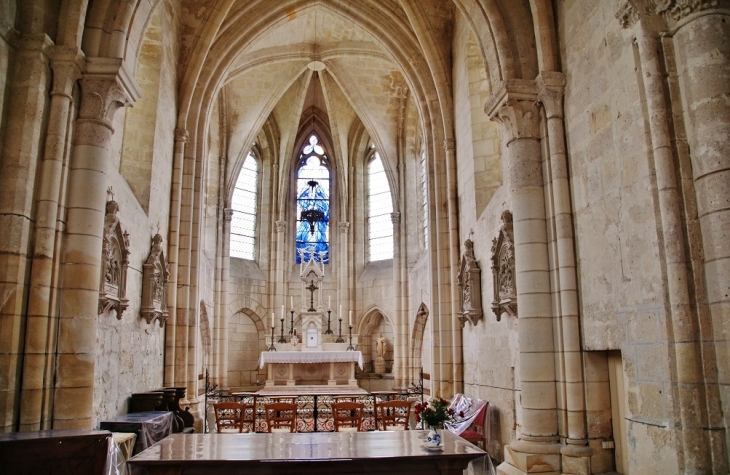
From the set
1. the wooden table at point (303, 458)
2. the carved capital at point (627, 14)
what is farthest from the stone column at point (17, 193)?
the carved capital at point (627, 14)

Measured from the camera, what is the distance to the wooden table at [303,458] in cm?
447

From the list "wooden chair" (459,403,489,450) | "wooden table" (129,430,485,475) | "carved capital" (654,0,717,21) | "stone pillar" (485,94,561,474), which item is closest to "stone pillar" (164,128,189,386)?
"wooden chair" (459,403,489,450)

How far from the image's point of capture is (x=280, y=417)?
8.41 meters

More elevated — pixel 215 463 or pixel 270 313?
pixel 270 313

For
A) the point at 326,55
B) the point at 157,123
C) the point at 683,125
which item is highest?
the point at 326,55

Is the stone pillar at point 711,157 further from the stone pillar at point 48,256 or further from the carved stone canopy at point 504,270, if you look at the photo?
Answer: the stone pillar at point 48,256

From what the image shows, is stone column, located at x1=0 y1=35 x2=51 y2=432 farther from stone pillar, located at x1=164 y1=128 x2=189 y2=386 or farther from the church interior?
stone pillar, located at x1=164 y1=128 x2=189 y2=386

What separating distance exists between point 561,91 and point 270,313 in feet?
43.1

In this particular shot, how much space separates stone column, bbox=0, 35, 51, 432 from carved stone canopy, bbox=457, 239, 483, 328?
20.7ft

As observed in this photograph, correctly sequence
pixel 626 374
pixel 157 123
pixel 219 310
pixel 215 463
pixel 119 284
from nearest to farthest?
pixel 215 463 → pixel 626 374 → pixel 119 284 → pixel 157 123 → pixel 219 310

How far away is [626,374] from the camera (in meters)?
5.86

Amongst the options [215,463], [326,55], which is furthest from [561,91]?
[326,55]

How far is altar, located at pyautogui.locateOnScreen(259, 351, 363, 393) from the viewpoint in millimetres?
14438

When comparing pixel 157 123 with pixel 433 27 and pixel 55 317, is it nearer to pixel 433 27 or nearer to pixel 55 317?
pixel 55 317
